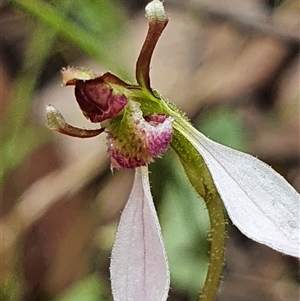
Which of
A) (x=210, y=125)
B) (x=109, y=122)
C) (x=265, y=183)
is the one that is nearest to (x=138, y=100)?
(x=109, y=122)

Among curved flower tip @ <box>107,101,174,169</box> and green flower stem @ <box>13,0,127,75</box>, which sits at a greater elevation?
green flower stem @ <box>13,0,127,75</box>

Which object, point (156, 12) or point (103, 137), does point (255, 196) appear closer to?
point (156, 12)

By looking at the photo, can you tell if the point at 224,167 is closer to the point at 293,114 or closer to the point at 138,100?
the point at 138,100

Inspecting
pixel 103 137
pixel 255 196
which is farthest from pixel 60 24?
pixel 255 196

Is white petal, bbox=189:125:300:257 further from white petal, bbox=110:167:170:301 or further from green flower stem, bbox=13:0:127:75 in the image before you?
green flower stem, bbox=13:0:127:75

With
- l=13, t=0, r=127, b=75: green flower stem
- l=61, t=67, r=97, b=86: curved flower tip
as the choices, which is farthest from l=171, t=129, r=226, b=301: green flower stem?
l=13, t=0, r=127, b=75: green flower stem

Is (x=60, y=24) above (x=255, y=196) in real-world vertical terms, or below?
above

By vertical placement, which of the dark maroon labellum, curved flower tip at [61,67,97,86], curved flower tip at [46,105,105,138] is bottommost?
curved flower tip at [46,105,105,138]
